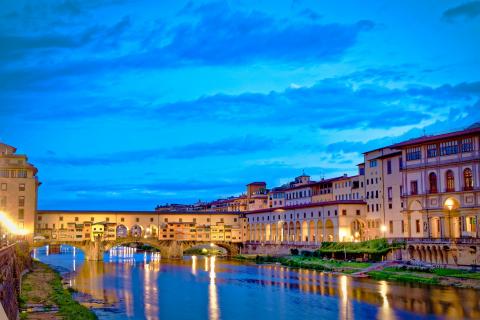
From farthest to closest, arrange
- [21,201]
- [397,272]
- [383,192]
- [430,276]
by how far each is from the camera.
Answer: [21,201] < [383,192] < [397,272] < [430,276]

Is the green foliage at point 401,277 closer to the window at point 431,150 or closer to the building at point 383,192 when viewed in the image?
the building at point 383,192

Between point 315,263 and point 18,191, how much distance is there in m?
44.7

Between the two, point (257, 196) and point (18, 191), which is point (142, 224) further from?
point (257, 196)

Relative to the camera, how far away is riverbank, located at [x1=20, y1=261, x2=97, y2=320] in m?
33.3

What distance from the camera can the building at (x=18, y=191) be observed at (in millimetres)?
83562

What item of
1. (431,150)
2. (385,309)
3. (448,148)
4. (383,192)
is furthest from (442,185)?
(385,309)

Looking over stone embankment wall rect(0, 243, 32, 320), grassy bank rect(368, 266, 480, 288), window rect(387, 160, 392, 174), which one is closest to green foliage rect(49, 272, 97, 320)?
stone embankment wall rect(0, 243, 32, 320)

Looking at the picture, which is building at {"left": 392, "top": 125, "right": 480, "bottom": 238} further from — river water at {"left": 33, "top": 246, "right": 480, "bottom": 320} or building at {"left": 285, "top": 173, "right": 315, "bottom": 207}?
building at {"left": 285, "top": 173, "right": 315, "bottom": 207}

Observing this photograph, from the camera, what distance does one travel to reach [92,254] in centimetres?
10300

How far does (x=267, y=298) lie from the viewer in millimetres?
48906

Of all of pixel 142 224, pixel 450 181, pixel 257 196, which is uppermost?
pixel 257 196

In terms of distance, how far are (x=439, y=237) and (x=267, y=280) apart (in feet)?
65.7

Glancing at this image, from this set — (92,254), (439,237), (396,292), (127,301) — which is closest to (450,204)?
(439,237)

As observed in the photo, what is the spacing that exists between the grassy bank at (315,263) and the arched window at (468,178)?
15382 millimetres
